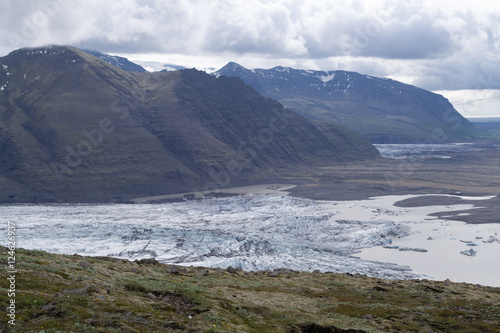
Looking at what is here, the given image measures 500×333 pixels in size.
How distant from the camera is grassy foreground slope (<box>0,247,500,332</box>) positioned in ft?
63.0

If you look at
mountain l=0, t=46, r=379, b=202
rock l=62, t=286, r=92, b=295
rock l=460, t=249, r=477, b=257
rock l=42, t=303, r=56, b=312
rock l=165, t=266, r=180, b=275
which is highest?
mountain l=0, t=46, r=379, b=202

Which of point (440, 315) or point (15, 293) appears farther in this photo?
point (440, 315)

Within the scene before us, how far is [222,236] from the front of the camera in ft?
274

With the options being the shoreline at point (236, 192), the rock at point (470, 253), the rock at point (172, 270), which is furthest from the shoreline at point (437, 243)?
the rock at point (172, 270)

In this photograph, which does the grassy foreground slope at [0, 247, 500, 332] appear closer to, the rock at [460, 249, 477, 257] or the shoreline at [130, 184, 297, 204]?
the rock at [460, 249, 477, 257]

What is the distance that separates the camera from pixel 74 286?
23.8 m

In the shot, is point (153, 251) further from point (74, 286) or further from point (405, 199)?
point (405, 199)

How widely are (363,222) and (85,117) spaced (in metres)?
122

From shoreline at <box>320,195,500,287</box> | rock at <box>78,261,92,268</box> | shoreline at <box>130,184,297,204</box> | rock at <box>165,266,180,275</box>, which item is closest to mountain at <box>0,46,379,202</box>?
shoreline at <box>130,184,297,204</box>

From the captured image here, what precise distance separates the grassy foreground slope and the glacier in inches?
1180

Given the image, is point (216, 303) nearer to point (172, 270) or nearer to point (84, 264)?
point (84, 264)

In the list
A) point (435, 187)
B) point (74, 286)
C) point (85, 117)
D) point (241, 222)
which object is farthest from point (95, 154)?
point (74, 286)

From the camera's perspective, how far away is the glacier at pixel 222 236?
6926 cm

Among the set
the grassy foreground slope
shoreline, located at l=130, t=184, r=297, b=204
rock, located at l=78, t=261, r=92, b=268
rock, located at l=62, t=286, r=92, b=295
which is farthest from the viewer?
shoreline, located at l=130, t=184, r=297, b=204
